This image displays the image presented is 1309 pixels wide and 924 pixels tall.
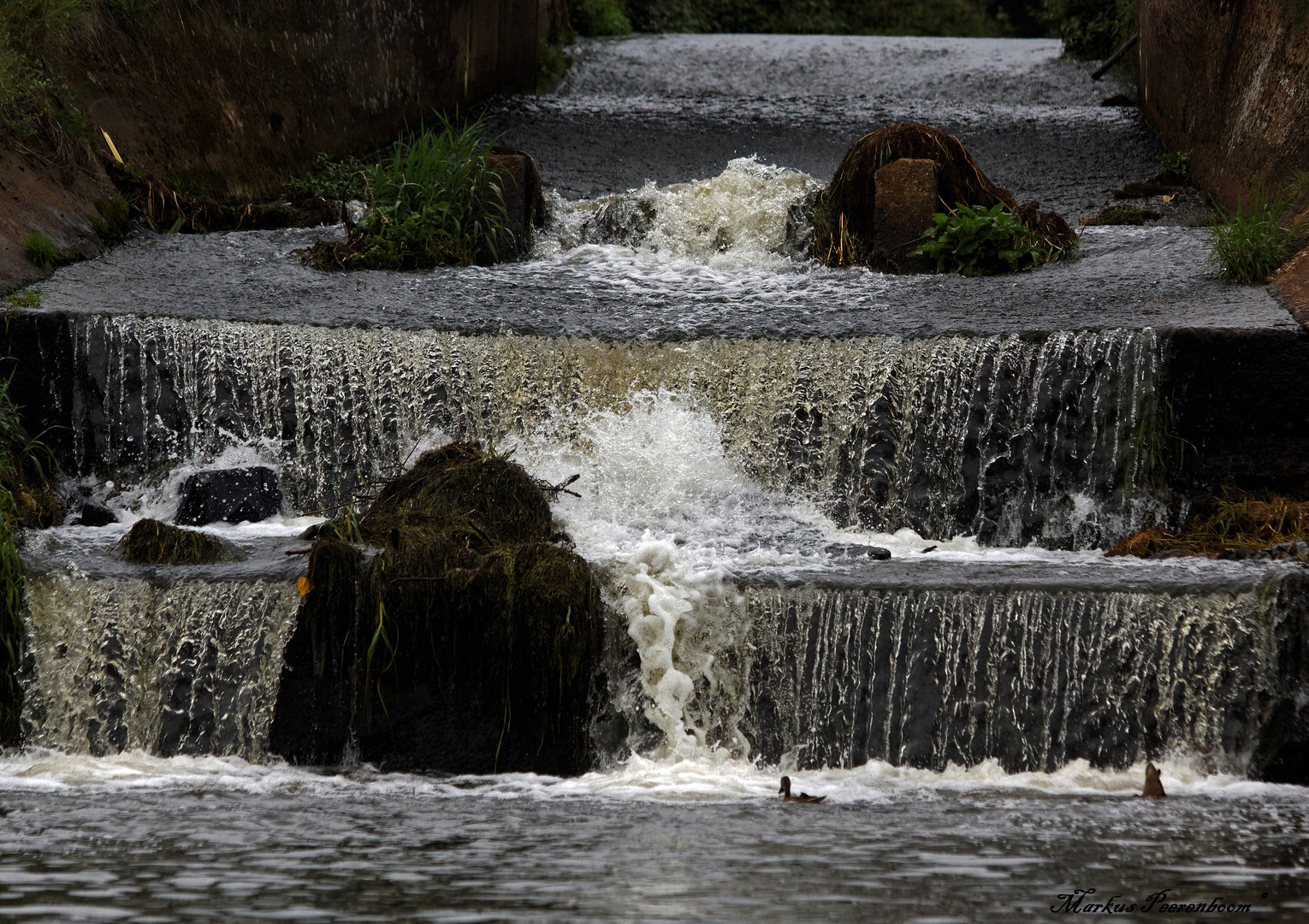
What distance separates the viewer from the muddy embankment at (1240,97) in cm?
803

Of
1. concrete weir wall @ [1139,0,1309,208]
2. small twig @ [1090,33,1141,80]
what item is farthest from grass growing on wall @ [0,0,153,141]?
small twig @ [1090,33,1141,80]

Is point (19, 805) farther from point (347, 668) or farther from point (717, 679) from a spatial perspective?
point (717, 679)

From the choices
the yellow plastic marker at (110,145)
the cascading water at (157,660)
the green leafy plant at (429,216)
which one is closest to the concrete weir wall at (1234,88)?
the green leafy plant at (429,216)

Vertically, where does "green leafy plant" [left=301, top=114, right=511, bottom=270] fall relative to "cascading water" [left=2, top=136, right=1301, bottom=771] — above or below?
above

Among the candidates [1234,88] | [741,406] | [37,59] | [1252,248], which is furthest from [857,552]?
[37,59]

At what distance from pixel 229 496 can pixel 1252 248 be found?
5698 millimetres

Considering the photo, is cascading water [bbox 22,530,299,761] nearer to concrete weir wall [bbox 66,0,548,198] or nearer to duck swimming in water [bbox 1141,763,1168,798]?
duck swimming in water [bbox 1141,763,1168,798]

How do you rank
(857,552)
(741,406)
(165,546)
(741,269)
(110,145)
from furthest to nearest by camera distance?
(110,145), (741,269), (741,406), (857,552), (165,546)

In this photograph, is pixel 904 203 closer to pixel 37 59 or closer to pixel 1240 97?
pixel 1240 97

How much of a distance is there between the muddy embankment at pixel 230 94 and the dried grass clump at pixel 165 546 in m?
2.66

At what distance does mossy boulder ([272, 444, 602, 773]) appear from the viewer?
4.82m

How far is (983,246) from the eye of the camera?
8250 millimetres

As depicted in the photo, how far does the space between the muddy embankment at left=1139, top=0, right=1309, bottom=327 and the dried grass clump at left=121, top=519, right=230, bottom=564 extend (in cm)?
527

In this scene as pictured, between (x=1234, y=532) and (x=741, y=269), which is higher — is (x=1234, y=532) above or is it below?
below
